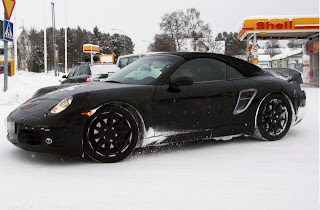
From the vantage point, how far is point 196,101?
4707mm

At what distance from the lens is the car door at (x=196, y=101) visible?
14.8 ft

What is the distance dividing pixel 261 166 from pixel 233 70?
5.34 ft

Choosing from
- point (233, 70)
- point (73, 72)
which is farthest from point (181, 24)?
point (233, 70)

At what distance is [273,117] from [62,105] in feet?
9.54

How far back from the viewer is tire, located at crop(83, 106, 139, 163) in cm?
408

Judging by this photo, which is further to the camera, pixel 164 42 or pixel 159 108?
pixel 164 42

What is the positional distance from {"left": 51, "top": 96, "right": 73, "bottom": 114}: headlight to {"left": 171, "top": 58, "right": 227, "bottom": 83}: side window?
1.29 meters

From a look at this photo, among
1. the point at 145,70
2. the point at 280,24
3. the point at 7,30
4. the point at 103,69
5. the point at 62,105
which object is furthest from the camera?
the point at 280,24

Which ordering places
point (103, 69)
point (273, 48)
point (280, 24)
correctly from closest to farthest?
point (103, 69) → point (280, 24) → point (273, 48)

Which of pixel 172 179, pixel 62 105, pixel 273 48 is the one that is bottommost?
pixel 172 179

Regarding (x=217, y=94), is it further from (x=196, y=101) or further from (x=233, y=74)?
(x=233, y=74)

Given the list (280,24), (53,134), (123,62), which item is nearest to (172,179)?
(53,134)

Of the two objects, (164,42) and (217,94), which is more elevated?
(164,42)

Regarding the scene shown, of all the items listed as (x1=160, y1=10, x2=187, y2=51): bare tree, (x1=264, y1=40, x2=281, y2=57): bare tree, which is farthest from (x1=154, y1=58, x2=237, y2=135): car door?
(x1=264, y1=40, x2=281, y2=57): bare tree
